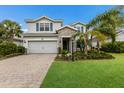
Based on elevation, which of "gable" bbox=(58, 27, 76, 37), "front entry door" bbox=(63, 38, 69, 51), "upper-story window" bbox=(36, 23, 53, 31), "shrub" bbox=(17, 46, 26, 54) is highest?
"upper-story window" bbox=(36, 23, 53, 31)

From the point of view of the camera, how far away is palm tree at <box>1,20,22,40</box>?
1304 inches

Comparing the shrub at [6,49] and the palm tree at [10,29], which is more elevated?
the palm tree at [10,29]

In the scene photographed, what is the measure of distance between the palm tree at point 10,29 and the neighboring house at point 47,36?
1889 mm

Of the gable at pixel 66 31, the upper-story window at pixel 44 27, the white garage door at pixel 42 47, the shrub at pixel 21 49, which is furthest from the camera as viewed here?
the upper-story window at pixel 44 27

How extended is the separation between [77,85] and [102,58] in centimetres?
1144

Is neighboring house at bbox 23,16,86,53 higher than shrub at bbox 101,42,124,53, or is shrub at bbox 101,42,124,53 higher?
neighboring house at bbox 23,16,86,53

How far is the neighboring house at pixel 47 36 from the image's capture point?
31094mm

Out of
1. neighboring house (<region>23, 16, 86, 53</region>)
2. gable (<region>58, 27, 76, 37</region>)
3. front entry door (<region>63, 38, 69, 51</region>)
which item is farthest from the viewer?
front entry door (<region>63, 38, 69, 51</region>)

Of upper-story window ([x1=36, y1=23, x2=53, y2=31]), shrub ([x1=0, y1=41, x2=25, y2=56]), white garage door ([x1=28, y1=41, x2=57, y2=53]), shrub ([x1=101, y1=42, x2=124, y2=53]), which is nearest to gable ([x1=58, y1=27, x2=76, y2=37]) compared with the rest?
white garage door ([x1=28, y1=41, x2=57, y2=53])

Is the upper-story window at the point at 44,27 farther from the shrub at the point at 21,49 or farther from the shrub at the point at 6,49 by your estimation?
→ the shrub at the point at 6,49

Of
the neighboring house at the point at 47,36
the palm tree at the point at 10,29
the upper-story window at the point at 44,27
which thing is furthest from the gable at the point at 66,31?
the palm tree at the point at 10,29

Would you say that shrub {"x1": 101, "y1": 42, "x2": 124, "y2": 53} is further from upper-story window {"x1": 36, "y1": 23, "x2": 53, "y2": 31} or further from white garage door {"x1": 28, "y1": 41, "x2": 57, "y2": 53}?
upper-story window {"x1": 36, "y1": 23, "x2": 53, "y2": 31}
